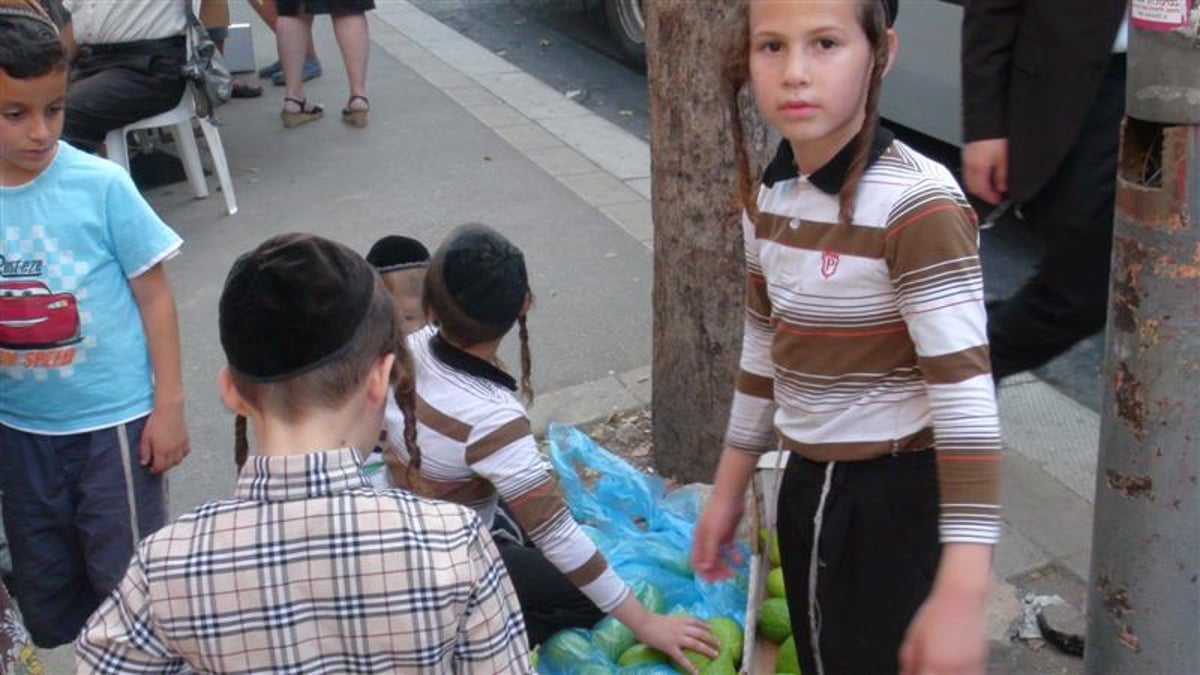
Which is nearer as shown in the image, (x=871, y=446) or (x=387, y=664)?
(x=387, y=664)

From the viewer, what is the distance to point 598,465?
3916 mm

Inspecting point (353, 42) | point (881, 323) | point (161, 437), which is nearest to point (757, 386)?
point (881, 323)

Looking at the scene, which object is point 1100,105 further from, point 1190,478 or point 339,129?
point 339,129

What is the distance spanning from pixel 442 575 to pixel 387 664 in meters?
0.14

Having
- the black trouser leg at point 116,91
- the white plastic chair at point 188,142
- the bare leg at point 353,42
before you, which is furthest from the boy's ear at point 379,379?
the bare leg at point 353,42

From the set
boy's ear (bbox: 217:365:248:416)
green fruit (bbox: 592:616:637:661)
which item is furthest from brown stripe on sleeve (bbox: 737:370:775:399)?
green fruit (bbox: 592:616:637:661)

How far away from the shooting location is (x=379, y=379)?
1.67 meters

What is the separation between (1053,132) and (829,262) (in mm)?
998

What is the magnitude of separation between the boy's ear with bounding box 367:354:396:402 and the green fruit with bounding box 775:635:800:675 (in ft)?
5.14

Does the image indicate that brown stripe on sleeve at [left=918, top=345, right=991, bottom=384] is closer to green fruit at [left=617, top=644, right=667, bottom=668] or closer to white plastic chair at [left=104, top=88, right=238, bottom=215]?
green fruit at [left=617, top=644, right=667, bottom=668]

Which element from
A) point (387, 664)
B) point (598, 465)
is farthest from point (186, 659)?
point (598, 465)

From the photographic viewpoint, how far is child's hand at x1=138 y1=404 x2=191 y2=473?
2.81 m

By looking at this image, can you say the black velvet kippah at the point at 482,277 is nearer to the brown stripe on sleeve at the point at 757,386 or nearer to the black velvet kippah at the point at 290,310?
the brown stripe on sleeve at the point at 757,386

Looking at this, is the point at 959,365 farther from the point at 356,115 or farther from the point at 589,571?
the point at 356,115
